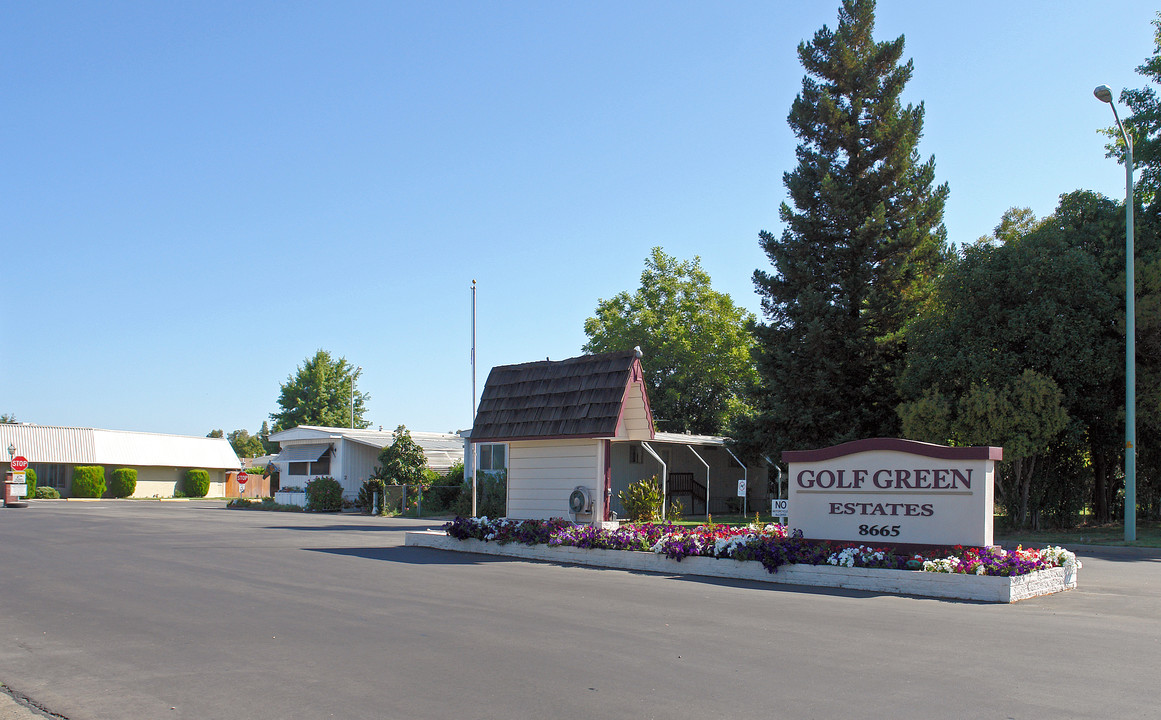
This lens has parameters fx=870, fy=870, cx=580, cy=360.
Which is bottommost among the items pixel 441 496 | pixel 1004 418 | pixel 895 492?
pixel 441 496

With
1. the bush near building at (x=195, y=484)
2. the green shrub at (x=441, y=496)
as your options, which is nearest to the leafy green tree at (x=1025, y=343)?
the green shrub at (x=441, y=496)

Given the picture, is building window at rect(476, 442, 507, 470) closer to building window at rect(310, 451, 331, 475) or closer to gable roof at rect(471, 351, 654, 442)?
building window at rect(310, 451, 331, 475)

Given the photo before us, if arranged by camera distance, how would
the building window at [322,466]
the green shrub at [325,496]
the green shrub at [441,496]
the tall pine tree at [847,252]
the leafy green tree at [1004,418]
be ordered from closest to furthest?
1. the leafy green tree at [1004,418]
2. the tall pine tree at [847,252]
3. the green shrub at [441,496]
4. the green shrub at [325,496]
5. the building window at [322,466]

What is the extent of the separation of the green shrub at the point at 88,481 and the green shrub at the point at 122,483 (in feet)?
3.10

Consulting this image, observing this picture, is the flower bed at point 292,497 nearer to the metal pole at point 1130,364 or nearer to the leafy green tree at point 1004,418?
the leafy green tree at point 1004,418

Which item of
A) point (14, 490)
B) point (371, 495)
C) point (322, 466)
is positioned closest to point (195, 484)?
point (14, 490)

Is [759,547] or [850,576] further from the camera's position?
[759,547]

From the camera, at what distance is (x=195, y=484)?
197ft

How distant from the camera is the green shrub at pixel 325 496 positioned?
40.5 m

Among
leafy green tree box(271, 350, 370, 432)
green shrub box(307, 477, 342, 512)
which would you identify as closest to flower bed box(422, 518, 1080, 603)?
green shrub box(307, 477, 342, 512)

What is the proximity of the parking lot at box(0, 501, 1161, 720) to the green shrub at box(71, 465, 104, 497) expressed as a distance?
1734 inches

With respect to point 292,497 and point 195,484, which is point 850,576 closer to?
point 292,497

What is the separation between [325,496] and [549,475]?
24632mm

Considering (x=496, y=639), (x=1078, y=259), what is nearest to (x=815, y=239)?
(x=1078, y=259)
